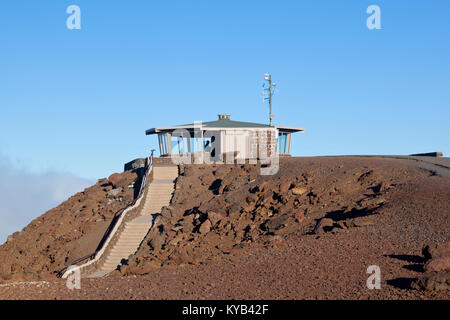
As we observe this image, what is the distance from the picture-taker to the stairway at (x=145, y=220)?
26344mm

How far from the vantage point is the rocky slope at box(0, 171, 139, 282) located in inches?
1158

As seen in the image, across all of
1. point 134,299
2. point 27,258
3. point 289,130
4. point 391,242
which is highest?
point 289,130

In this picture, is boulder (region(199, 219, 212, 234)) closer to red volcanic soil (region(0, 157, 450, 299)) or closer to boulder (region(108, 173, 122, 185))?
red volcanic soil (region(0, 157, 450, 299))

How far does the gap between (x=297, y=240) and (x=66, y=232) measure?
1802 cm

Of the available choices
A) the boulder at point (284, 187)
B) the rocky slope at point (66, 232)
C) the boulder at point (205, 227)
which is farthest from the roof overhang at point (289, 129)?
the boulder at point (205, 227)

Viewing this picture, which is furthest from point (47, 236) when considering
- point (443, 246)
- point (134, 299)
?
point (443, 246)

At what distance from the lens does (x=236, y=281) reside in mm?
16719

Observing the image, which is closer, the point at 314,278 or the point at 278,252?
the point at 314,278

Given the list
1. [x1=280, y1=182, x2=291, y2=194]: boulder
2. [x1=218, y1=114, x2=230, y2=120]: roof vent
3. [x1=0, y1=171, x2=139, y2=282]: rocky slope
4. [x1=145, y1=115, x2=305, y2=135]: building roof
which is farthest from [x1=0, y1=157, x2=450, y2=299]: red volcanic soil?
[x1=218, y1=114, x2=230, y2=120]: roof vent

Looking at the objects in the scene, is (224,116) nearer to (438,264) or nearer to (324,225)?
(324,225)

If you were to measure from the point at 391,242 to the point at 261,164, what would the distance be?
56.5 feet

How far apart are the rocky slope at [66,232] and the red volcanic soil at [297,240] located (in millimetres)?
1564

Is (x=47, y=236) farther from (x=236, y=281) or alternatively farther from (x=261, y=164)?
(x=236, y=281)
